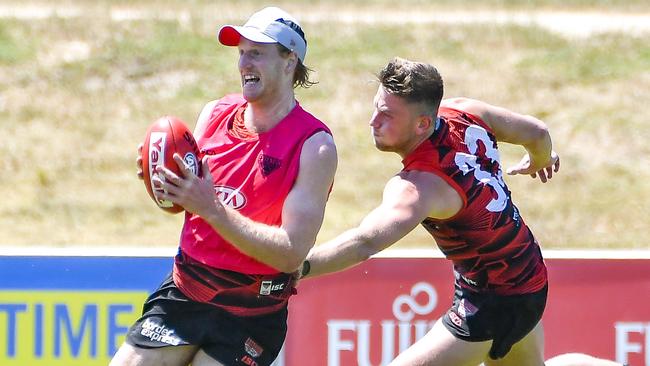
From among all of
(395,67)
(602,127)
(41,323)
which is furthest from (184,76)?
(395,67)

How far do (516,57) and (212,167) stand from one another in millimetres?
10625

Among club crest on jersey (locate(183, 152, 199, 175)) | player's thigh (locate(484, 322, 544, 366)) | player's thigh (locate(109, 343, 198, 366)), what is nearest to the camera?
club crest on jersey (locate(183, 152, 199, 175))

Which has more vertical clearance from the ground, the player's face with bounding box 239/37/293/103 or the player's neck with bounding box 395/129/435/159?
the player's face with bounding box 239/37/293/103

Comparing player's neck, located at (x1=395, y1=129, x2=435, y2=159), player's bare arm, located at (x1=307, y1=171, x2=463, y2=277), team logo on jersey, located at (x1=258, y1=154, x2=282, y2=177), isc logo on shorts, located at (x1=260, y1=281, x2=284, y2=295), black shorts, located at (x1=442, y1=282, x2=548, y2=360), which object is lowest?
black shorts, located at (x1=442, y1=282, x2=548, y2=360)

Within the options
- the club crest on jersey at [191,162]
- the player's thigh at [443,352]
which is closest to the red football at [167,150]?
the club crest on jersey at [191,162]

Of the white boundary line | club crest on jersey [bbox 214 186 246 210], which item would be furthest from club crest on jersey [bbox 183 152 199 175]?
→ the white boundary line

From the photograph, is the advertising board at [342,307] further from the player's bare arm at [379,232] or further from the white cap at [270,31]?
the white cap at [270,31]

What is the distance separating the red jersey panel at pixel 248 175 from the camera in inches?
181

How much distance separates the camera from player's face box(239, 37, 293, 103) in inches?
183

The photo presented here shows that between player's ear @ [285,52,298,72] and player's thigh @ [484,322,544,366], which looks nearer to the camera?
player's ear @ [285,52,298,72]

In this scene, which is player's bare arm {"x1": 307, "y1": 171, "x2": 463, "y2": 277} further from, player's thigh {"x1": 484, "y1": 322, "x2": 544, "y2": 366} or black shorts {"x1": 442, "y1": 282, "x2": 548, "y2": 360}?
player's thigh {"x1": 484, "y1": 322, "x2": 544, "y2": 366}

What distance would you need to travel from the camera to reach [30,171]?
12.5 metres

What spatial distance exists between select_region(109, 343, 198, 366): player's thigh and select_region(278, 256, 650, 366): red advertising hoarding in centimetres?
154

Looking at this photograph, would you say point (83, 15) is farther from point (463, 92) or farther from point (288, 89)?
point (288, 89)
